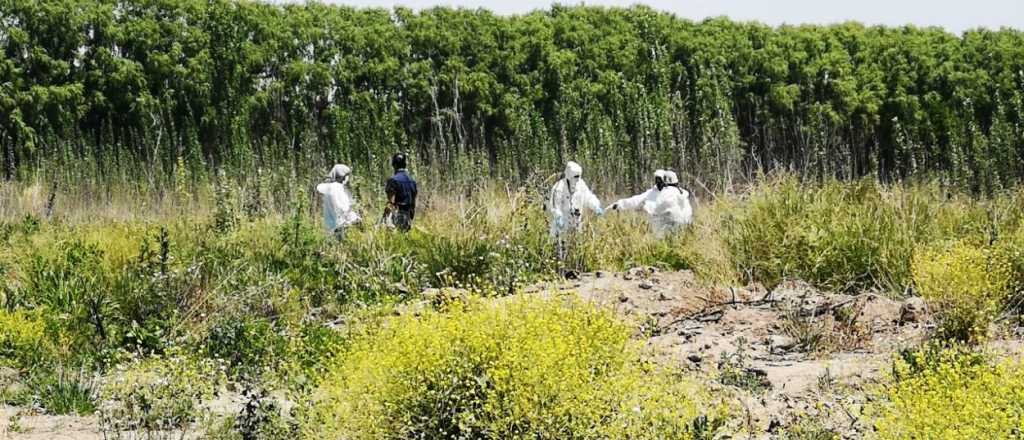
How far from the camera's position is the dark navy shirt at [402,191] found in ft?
38.2

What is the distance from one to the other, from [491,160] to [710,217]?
24.7 feet

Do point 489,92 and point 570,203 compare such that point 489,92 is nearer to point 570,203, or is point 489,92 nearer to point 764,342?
point 570,203

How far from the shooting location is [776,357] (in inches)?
274

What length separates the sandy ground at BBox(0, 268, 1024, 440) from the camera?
5.48 meters

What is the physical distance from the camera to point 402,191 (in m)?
11.7

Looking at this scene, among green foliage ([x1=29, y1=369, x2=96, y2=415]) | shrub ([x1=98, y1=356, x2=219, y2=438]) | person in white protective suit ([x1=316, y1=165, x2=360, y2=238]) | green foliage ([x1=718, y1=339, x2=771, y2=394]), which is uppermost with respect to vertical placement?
shrub ([x1=98, y1=356, x2=219, y2=438])

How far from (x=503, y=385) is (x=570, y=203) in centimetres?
A: 652

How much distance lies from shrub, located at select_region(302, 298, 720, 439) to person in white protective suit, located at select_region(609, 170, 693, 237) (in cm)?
682

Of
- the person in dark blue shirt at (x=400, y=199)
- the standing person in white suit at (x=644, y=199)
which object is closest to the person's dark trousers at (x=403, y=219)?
the person in dark blue shirt at (x=400, y=199)

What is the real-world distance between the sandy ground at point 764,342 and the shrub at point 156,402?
0.14 meters

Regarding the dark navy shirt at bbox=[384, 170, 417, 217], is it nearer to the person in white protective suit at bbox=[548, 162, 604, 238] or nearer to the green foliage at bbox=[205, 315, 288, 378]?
the person in white protective suit at bbox=[548, 162, 604, 238]

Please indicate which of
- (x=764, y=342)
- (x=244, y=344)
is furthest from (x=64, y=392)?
(x=764, y=342)

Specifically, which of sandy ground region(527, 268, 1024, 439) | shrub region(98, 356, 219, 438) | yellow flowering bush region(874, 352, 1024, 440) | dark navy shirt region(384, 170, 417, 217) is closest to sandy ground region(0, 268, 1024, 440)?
sandy ground region(527, 268, 1024, 439)

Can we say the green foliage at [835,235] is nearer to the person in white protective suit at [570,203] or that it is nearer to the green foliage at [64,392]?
the person in white protective suit at [570,203]
